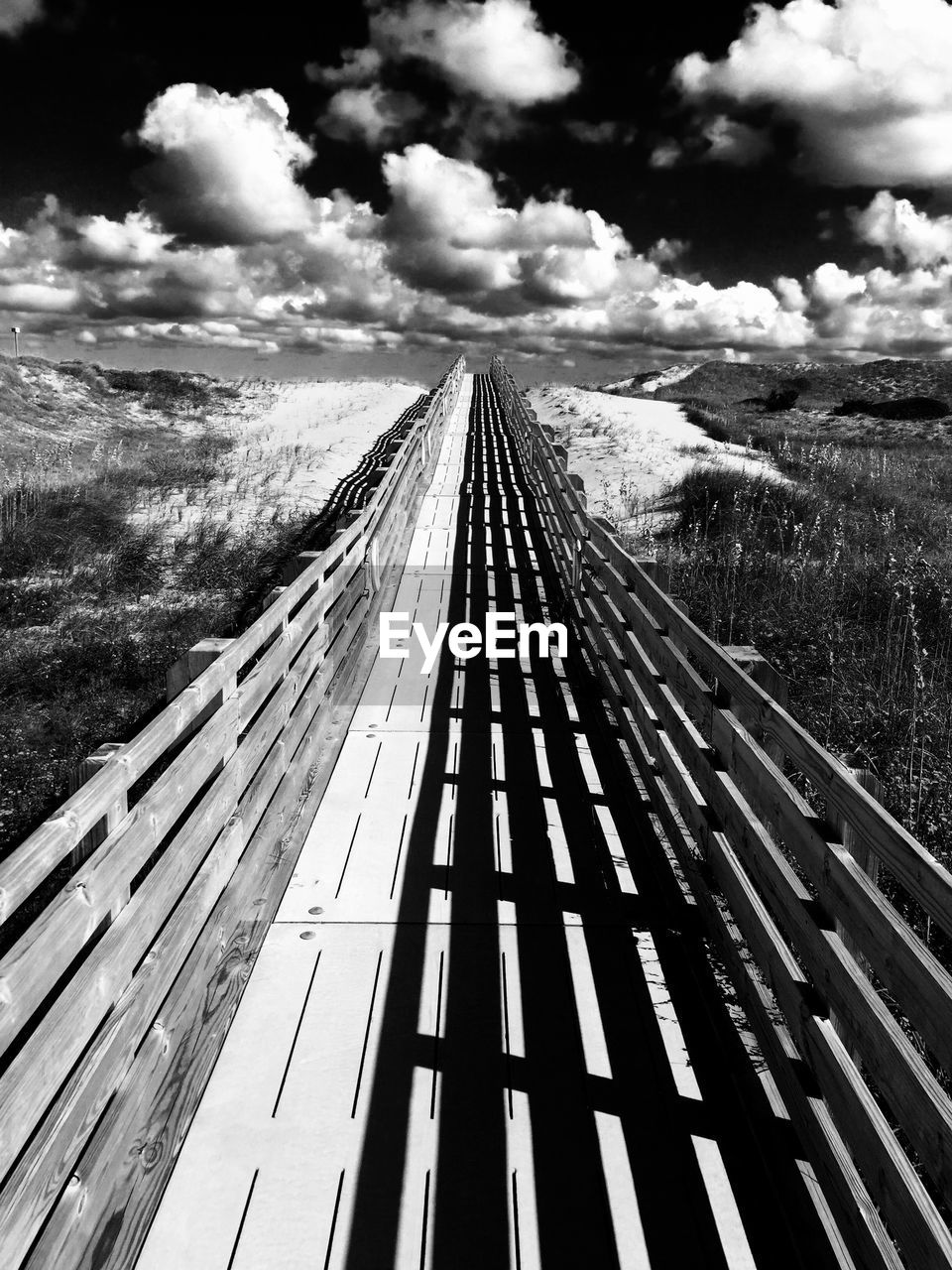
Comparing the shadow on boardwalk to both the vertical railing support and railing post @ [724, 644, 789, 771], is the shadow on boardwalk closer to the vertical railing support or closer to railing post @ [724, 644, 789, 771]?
railing post @ [724, 644, 789, 771]

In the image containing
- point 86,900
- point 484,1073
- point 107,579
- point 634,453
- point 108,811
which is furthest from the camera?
point 634,453

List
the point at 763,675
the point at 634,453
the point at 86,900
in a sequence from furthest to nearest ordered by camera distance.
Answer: the point at 634,453 → the point at 763,675 → the point at 86,900

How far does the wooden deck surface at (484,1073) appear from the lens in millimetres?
2670

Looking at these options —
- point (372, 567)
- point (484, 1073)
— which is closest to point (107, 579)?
point (372, 567)

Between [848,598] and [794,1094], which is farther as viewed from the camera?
[848,598]

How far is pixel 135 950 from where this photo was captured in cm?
268

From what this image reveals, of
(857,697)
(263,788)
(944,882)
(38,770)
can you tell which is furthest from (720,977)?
(38,770)

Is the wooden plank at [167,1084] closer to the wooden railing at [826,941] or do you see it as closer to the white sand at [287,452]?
the wooden railing at [826,941]

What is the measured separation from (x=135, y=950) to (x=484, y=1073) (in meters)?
1.37

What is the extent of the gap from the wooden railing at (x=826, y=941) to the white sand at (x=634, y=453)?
851 cm

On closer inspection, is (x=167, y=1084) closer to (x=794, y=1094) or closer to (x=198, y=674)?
(x=198, y=674)

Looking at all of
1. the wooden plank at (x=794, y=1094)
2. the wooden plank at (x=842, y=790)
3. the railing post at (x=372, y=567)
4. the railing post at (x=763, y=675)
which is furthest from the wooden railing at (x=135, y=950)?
the railing post at (x=372, y=567)

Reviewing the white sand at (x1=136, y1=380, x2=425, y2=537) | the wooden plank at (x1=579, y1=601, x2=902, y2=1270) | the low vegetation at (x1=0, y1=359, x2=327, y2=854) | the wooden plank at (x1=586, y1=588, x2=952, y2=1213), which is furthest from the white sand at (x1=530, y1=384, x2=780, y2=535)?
the wooden plank at (x1=586, y1=588, x2=952, y2=1213)

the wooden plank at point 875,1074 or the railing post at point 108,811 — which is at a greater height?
the railing post at point 108,811
